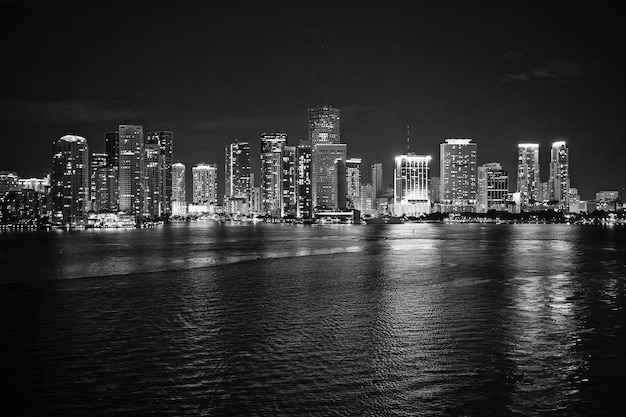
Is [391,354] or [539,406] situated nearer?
[539,406]

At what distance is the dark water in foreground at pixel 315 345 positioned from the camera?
14.1 meters

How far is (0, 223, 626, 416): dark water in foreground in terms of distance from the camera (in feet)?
46.4

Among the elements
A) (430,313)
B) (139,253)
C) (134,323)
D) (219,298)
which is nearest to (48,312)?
(134,323)

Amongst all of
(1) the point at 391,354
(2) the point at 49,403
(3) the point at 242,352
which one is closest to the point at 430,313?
(1) the point at 391,354

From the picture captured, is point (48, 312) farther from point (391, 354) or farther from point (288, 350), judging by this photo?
point (391, 354)

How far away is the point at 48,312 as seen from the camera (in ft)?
85.2

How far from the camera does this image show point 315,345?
1942cm

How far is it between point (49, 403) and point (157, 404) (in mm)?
2568

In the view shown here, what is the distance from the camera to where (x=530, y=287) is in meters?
33.8

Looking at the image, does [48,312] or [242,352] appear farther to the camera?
[48,312]

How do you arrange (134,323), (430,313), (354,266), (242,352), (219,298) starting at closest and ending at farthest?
(242,352) < (134,323) < (430,313) < (219,298) < (354,266)

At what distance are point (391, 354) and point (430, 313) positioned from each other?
7.15 m

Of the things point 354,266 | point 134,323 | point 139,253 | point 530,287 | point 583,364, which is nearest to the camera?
point 583,364

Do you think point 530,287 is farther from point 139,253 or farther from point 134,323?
point 139,253
